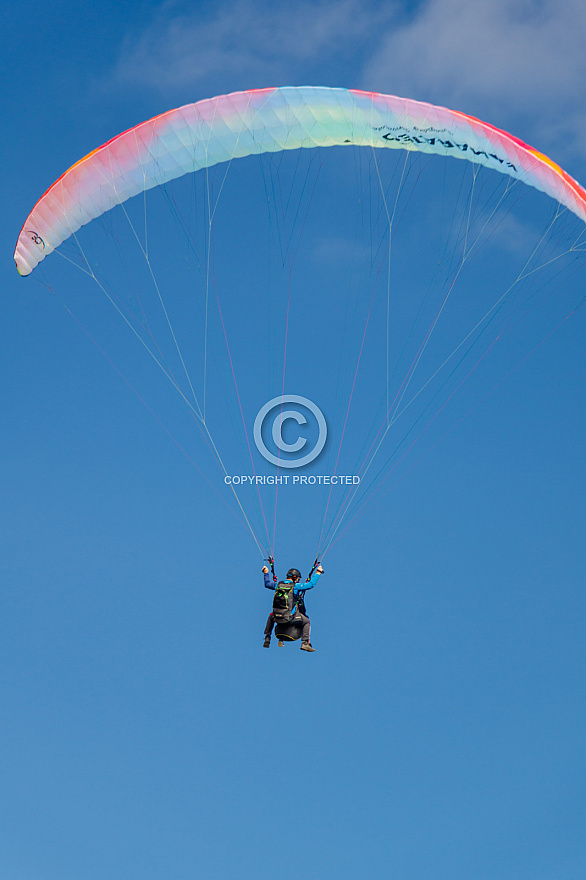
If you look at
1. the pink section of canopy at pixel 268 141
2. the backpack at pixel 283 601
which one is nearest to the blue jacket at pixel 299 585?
the backpack at pixel 283 601

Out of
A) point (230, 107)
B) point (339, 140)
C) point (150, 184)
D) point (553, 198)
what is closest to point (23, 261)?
point (150, 184)

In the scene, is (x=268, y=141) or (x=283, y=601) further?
(x=268, y=141)

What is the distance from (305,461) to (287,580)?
5.09m

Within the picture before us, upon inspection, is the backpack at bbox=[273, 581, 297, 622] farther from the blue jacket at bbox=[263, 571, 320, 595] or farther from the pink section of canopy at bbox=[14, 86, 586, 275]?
the pink section of canopy at bbox=[14, 86, 586, 275]

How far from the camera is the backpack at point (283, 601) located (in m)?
20.0

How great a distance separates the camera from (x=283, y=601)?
19953 mm

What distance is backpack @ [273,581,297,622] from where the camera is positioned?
19969 millimetres

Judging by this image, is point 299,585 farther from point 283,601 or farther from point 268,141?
point 268,141

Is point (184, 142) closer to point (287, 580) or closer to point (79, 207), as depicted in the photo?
point (79, 207)

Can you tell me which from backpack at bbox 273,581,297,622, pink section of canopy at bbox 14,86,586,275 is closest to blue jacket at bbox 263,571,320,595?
backpack at bbox 273,581,297,622

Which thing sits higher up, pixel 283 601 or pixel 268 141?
pixel 268 141

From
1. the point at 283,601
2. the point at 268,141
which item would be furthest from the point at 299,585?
the point at 268,141

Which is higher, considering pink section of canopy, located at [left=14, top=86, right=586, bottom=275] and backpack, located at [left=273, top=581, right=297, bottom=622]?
pink section of canopy, located at [left=14, top=86, right=586, bottom=275]

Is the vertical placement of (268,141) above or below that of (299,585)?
above
